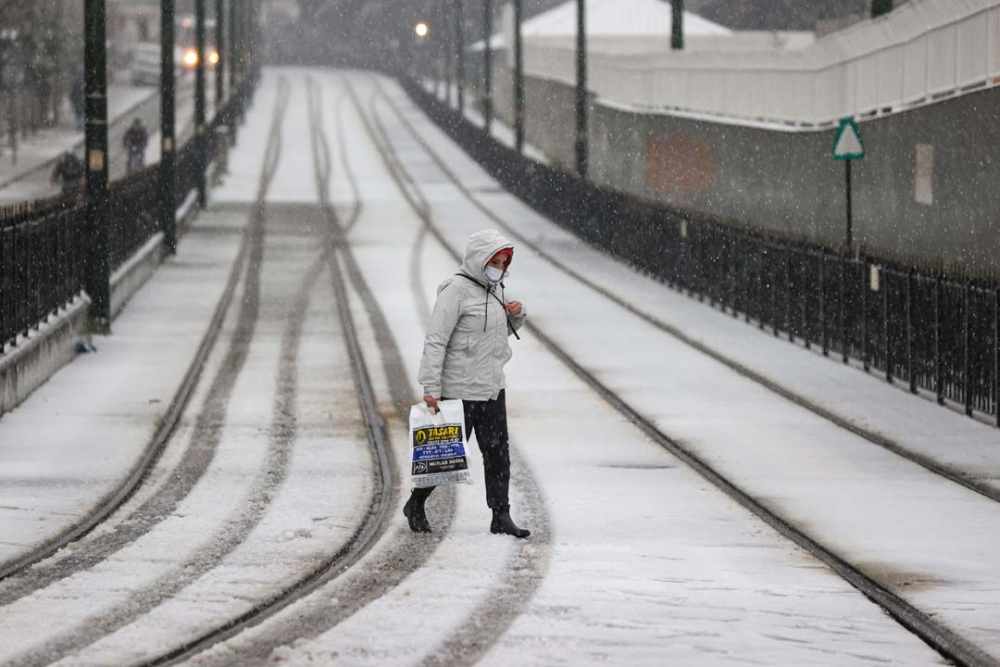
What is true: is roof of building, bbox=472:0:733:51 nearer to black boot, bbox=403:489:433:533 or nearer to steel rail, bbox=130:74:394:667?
steel rail, bbox=130:74:394:667

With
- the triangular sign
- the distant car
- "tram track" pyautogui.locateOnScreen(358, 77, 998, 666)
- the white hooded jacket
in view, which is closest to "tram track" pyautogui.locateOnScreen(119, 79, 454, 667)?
the white hooded jacket

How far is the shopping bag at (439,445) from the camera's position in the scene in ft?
36.8

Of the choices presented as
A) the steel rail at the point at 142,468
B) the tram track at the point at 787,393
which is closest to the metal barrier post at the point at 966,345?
the tram track at the point at 787,393

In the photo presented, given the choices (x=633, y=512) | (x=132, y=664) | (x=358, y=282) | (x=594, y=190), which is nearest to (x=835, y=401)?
(x=633, y=512)

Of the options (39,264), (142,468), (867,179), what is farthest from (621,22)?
(142,468)

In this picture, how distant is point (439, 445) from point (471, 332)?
2.16ft

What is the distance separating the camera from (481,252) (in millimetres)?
11203

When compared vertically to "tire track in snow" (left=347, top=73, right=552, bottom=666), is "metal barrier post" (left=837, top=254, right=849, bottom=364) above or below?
above

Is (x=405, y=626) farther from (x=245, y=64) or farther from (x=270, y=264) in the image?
(x=245, y=64)

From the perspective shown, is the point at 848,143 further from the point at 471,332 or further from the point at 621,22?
the point at 621,22

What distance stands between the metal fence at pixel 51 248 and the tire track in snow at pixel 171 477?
1.63 metres

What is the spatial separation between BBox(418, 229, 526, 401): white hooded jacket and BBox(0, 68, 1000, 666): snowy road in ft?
2.98

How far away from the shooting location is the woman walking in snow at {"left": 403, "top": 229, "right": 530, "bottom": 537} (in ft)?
36.7

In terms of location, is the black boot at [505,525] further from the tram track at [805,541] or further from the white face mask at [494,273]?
the tram track at [805,541]
